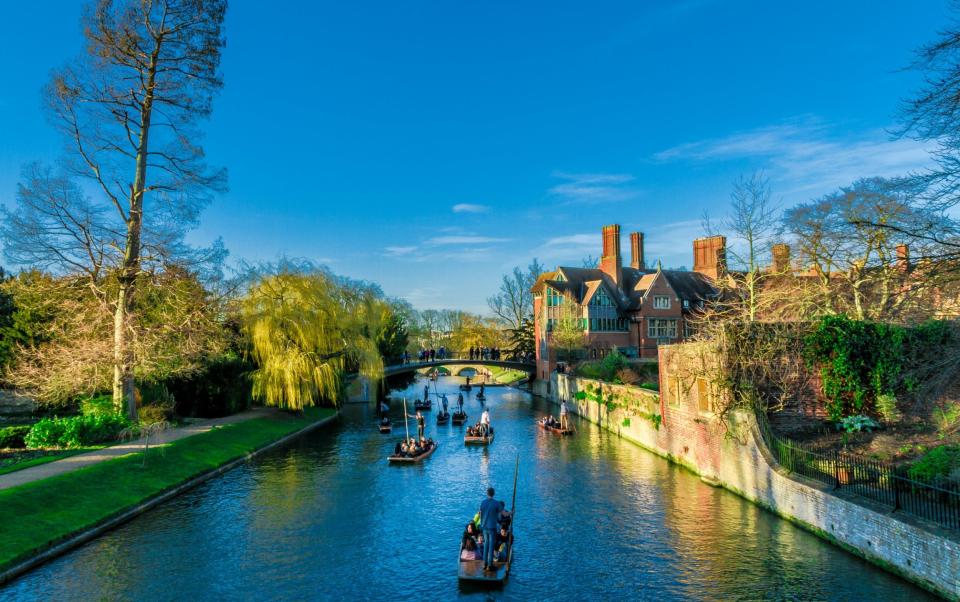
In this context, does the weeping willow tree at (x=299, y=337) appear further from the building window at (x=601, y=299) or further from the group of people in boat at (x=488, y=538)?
the building window at (x=601, y=299)

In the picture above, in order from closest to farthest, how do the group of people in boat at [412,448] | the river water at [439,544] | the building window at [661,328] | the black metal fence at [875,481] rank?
the black metal fence at [875,481], the river water at [439,544], the group of people in boat at [412,448], the building window at [661,328]

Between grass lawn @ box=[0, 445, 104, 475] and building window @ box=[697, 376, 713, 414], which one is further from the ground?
building window @ box=[697, 376, 713, 414]

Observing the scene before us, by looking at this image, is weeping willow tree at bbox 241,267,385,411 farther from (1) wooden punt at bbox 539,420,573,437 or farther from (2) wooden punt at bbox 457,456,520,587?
(2) wooden punt at bbox 457,456,520,587

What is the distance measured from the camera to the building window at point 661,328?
2516 inches

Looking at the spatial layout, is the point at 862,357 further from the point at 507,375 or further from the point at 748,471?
the point at 507,375

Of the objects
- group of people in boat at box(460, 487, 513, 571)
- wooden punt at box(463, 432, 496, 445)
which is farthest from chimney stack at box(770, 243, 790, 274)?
group of people in boat at box(460, 487, 513, 571)

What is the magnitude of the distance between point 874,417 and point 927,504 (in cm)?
1000

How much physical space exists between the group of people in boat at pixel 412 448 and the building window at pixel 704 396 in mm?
13751

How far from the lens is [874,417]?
22.8 metres

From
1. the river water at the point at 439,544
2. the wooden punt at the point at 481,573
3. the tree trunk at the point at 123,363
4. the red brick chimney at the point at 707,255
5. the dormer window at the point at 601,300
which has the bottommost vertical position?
the river water at the point at 439,544

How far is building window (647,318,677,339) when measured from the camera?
63.9 meters

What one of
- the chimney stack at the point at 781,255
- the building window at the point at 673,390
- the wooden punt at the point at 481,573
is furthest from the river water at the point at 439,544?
the chimney stack at the point at 781,255

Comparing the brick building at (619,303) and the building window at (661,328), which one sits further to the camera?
the building window at (661,328)

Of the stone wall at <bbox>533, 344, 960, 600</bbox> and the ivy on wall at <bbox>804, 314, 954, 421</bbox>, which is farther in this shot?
the ivy on wall at <bbox>804, 314, 954, 421</bbox>
